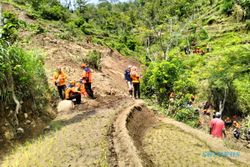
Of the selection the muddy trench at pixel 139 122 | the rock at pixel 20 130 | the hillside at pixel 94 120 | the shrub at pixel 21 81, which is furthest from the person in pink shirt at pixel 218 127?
the rock at pixel 20 130

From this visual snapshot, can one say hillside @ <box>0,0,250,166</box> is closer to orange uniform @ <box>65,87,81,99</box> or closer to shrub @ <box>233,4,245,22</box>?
orange uniform @ <box>65,87,81,99</box>

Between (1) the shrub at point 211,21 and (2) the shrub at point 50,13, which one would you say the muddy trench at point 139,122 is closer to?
(2) the shrub at point 50,13

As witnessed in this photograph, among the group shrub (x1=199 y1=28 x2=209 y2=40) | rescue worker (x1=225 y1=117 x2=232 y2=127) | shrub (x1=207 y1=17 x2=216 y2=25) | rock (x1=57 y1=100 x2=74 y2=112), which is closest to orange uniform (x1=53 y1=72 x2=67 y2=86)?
rock (x1=57 y1=100 x2=74 y2=112)

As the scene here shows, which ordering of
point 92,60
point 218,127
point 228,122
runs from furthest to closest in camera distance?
point 228,122 < point 92,60 < point 218,127

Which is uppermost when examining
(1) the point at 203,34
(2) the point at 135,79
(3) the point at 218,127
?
(1) the point at 203,34

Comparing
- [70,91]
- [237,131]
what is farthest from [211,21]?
[70,91]

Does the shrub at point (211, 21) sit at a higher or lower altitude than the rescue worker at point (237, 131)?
higher

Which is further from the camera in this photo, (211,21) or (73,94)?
(211,21)

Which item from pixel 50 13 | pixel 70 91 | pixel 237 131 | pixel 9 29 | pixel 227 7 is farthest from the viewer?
pixel 227 7

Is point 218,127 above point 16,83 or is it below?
below

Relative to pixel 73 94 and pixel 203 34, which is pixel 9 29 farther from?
pixel 203 34

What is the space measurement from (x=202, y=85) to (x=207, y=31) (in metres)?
28.4

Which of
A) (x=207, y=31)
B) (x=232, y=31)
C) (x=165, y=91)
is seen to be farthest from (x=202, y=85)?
(x=207, y=31)

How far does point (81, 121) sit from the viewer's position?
429 inches
